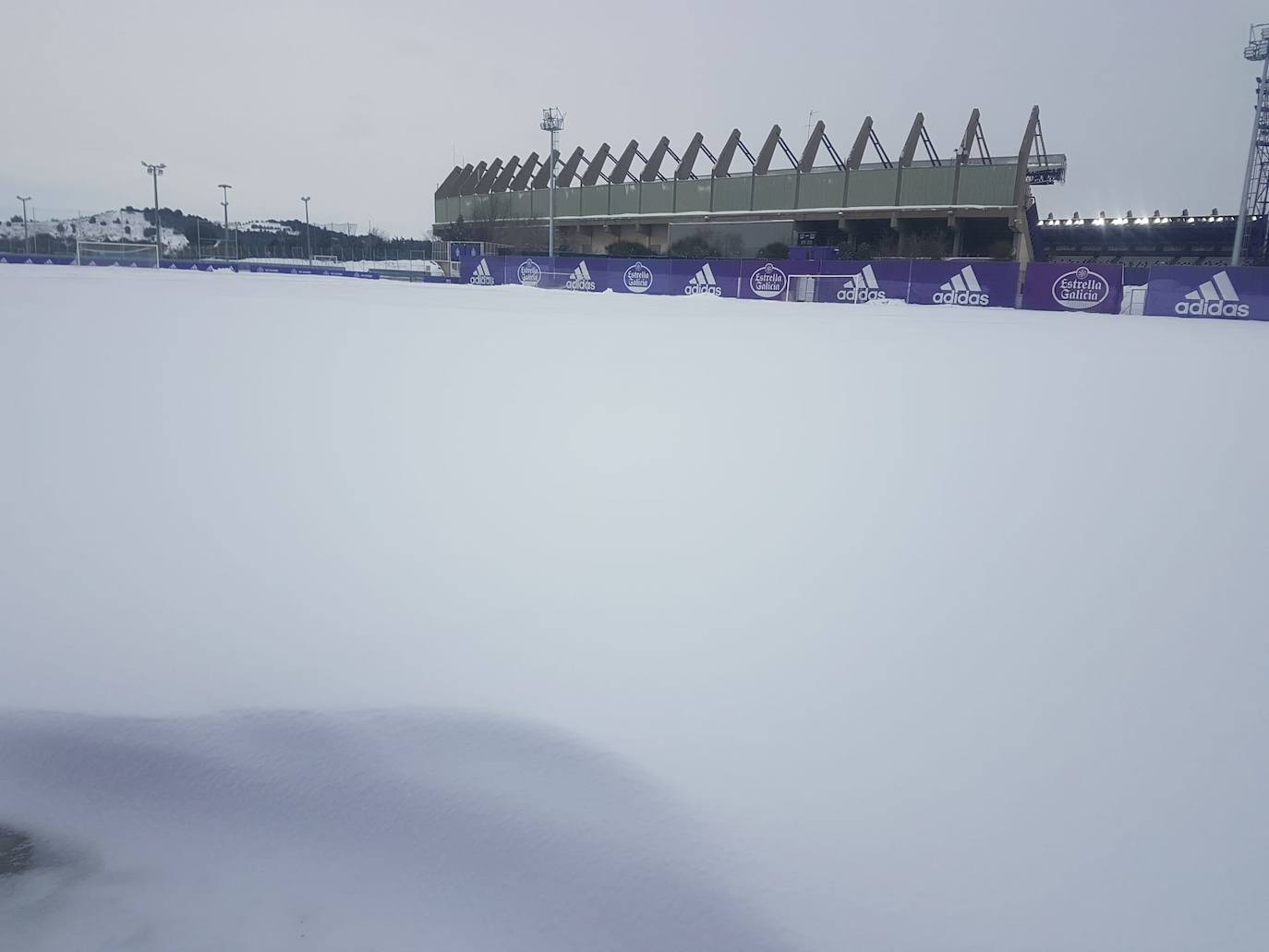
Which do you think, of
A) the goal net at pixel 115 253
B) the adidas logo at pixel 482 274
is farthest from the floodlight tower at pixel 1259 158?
the goal net at pixel 115 253

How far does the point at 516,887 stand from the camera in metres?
2.38

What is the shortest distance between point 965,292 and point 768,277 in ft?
21.1

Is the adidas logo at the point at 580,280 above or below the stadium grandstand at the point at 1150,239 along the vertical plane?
below

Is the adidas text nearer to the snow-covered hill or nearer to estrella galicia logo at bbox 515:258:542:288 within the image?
estrella galicia logo at bbox 515:258:542:288

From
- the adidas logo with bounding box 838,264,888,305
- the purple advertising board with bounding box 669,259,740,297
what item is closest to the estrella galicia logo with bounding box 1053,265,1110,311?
the adidas logo with bounding box 838,264,888,305

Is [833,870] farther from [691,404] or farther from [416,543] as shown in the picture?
[691,404]

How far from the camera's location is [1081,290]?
2247cm

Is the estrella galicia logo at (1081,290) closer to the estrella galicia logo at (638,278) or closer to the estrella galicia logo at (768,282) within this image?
the estrella galicia logo at (768,282)

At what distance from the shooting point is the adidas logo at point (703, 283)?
2866 cm

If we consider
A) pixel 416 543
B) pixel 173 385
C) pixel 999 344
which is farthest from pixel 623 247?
pixel 416 543

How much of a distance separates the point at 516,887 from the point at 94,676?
2192 mm

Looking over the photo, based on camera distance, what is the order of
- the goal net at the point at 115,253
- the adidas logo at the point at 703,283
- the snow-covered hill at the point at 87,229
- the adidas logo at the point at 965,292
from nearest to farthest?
the adidas logo at the point at 965,292
the adidas logo at the point at 703,283
the goal net at the point at 115,253
the snow-covered hill at the point at 87,229

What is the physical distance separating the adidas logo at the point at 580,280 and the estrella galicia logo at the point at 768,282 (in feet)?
21.3

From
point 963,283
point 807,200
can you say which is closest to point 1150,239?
point 807,200
